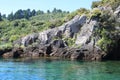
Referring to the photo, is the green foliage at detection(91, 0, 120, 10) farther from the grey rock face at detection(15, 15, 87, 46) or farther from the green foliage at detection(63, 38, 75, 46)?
the green foliage at detection(63, 38, 75, 46)

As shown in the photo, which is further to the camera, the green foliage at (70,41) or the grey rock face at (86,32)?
the green foliage at (70,41)

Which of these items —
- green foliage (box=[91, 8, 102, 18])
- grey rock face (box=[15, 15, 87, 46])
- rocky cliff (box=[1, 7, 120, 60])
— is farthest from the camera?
grey rock face (box=[15, 15, 87, 46])

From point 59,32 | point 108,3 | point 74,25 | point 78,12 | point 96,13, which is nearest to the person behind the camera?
point 96,13

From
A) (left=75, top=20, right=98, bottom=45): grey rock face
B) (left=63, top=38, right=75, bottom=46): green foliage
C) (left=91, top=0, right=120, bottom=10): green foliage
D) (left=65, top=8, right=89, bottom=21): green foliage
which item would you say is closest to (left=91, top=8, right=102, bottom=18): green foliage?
(left=75, top=20, right=98, bottom=45): grey rock face

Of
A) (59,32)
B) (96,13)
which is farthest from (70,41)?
(96,13)

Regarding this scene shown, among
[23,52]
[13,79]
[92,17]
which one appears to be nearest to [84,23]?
[92,17]

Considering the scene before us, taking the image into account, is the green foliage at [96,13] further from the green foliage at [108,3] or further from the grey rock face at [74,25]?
the green foliage at [108,3]

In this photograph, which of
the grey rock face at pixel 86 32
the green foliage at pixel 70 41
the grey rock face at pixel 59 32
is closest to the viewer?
the grey rock face at pixel 86 32

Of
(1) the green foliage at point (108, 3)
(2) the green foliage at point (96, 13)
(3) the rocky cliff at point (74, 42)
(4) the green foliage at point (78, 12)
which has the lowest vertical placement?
(3) the rocky cliff at point (74, 42)

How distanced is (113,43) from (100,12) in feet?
28.0

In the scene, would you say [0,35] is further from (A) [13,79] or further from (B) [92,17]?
(A) [13,79]

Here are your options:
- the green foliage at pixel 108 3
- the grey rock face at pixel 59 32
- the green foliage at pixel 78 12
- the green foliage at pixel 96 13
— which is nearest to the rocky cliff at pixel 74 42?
the grey rock face at pixel 59 32

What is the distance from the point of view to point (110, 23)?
224 ft

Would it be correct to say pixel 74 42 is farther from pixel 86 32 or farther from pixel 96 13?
pixel 96 13
